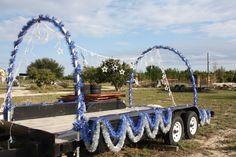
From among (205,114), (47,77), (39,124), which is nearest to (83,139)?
(39,124)

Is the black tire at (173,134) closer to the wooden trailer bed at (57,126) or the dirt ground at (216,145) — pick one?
the dirt ground at (216,145)

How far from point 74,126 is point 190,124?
4225mm

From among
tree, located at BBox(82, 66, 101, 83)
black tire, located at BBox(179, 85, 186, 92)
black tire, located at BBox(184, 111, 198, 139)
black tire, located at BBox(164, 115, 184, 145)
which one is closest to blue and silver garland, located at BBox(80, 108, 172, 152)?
black tire, located at BBox(164, 115, 184, 145)

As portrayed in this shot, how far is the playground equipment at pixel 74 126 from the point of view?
5.46m

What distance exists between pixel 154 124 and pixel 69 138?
2384 mm

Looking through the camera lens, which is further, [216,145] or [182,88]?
[182,88]

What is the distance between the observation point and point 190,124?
9.38 meters

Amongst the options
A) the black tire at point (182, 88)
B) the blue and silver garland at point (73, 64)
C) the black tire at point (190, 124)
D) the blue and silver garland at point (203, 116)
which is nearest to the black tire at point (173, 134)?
the black tire at point (190, 124)

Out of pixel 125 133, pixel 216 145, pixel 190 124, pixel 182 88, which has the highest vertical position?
pixel 182 88

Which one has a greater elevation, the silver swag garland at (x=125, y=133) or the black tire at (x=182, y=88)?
the black tire at (x=182, y=88)

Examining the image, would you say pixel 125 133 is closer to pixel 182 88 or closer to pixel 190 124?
pixel 190 124

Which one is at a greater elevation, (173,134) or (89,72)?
(89,72)

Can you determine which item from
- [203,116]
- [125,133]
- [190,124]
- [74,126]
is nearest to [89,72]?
[203,116]

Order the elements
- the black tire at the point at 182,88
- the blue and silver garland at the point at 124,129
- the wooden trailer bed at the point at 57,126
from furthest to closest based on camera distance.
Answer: the black tire at the point at 182,88, the blue and silver garland at the point at 124,129, the wooden trailer bed at the point at 57,126
